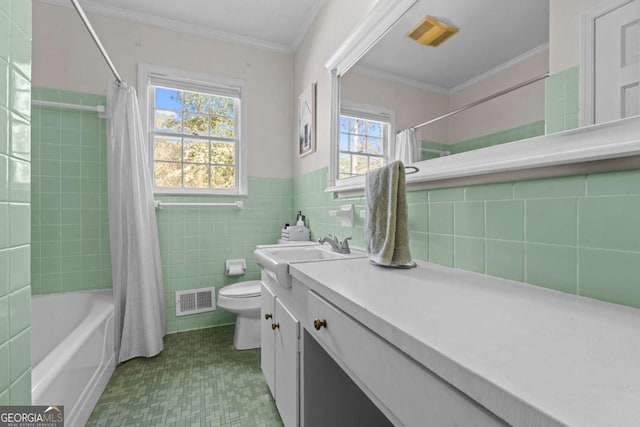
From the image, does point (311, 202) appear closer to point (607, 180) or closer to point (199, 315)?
point (199, 315)

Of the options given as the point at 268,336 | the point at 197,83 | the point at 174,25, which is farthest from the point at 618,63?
the point at 174,25

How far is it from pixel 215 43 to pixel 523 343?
2972mm

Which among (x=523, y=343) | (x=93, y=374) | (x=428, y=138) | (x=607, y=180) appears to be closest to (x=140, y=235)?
(x=93, y=374)

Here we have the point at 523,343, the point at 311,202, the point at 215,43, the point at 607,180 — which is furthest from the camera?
the point at 215,43

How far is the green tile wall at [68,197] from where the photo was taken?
1.97 meters

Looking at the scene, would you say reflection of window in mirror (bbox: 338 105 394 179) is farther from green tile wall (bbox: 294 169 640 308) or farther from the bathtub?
the bathtub

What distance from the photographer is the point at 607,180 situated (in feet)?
2.09

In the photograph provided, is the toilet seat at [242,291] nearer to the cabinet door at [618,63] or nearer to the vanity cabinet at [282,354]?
the vanity cabinet at [282,354]

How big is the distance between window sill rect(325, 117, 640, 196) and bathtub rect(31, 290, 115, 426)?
167 cm

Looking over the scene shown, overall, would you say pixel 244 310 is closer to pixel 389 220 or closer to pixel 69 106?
pixel 389 220

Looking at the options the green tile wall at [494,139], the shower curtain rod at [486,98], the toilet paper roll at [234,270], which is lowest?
the toilet paper roll at [234,270]

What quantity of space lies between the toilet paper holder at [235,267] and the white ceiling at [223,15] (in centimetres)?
202

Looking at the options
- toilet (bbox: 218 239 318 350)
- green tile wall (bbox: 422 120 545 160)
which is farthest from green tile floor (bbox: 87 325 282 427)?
green tile wall (bbox: 422 120 545 160)

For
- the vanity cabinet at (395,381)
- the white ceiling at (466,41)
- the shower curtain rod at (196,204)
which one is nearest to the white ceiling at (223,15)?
the white ceiling at (466,41)
